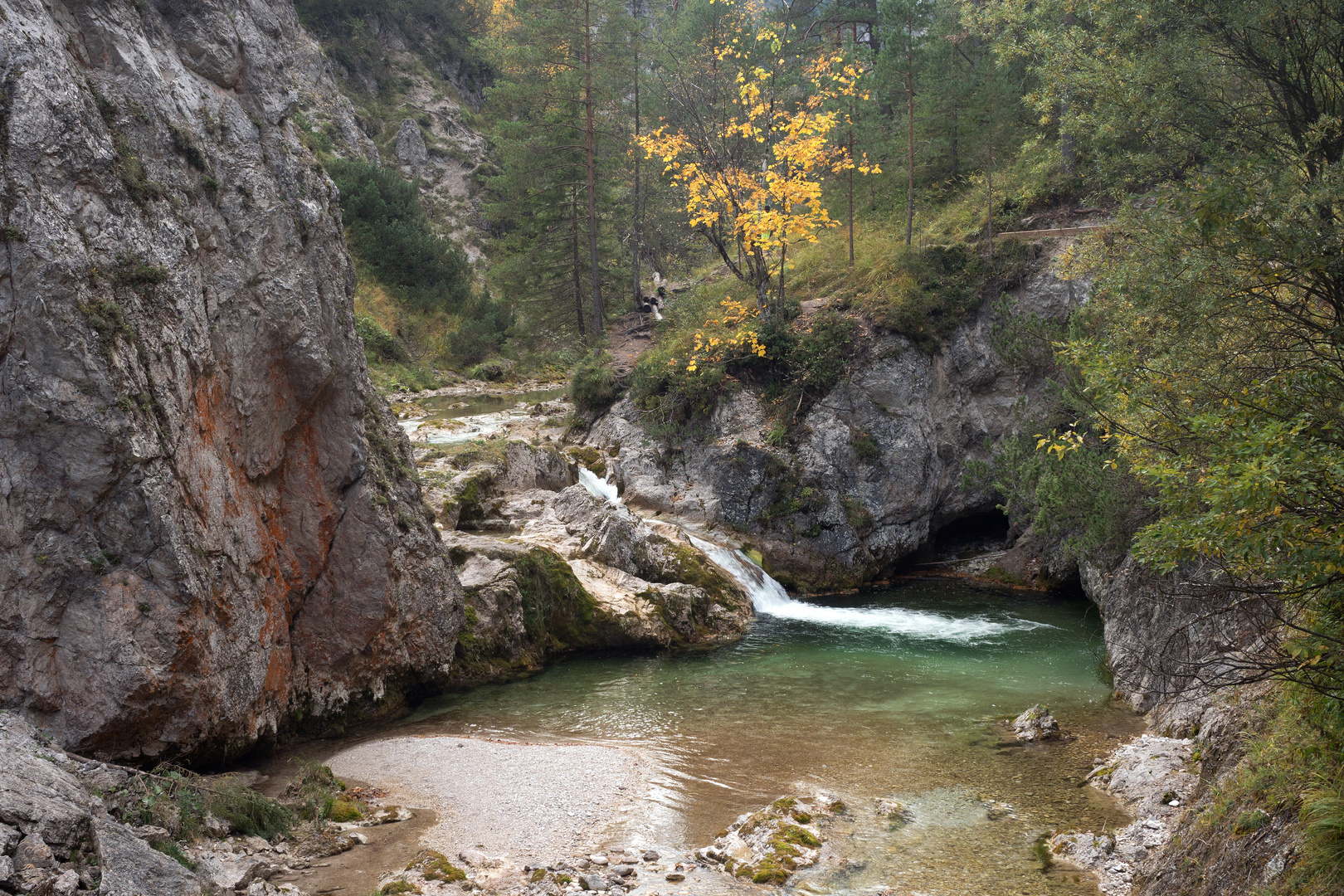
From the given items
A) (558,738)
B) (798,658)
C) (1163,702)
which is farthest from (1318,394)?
(798,658)

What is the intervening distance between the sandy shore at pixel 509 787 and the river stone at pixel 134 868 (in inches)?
87.5

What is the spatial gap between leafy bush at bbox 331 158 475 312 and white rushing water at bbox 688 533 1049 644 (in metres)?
24.9

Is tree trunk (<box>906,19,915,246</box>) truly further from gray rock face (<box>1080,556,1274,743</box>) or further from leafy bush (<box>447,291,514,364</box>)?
leafy bush (<box>447,291,514,364</box>)

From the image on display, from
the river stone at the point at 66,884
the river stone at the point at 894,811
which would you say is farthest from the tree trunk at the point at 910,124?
the river stone at the point at 66,884

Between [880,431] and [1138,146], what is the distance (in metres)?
9.41

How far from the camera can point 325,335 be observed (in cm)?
1013

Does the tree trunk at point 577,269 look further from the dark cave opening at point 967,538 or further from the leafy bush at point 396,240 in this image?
the dark cave opening at point 967,538

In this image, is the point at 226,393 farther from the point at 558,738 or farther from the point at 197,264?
the point at 558,738

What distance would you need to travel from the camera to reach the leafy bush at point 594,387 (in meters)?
23.0

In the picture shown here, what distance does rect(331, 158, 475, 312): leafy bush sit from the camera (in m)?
37.0

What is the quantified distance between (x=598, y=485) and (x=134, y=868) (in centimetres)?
Result: 1565

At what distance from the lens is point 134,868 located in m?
5.00

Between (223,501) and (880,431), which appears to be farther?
(880,431)

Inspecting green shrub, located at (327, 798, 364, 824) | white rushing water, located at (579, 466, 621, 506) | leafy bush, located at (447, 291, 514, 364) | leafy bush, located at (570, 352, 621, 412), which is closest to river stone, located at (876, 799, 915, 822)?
green shrub, located at (327, 798, 364, 824)
